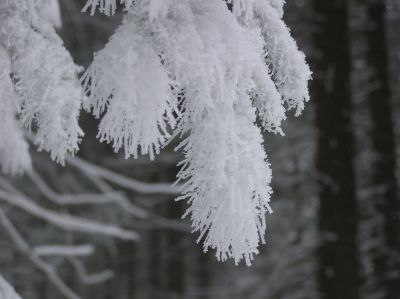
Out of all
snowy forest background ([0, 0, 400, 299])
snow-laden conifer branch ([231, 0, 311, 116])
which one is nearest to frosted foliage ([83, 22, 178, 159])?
snow-laden conifer branch ([231, 0, 311, 116])

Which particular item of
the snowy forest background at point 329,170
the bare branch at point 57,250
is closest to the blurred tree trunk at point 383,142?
the snowy forest background at point 329,170

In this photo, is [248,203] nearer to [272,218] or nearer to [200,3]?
[200,3]

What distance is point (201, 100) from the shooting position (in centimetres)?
147

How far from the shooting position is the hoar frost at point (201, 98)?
57.7 inches

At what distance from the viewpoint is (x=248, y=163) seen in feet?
4.89

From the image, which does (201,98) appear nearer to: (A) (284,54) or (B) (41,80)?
(A) (284,54)

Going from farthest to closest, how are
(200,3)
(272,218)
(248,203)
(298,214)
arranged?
(272,218), (298,214), (200,3), (248,203)

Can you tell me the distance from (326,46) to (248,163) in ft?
22.1

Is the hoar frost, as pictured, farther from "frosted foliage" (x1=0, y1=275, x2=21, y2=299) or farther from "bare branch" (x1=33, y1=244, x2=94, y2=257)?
"bare branch" (x1=33, y1=244, x2=94, y2=257)

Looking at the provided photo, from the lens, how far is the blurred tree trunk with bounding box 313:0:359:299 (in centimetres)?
753

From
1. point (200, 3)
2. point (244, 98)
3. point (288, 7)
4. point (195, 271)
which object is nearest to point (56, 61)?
point (200, 3)

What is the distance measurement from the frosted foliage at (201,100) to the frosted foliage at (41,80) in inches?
5.7

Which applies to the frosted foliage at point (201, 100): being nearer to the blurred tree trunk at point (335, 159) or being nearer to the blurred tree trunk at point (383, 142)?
the blurred tree trunk at point (335, 159)

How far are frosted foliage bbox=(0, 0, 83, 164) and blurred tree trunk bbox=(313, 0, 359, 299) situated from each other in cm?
631
